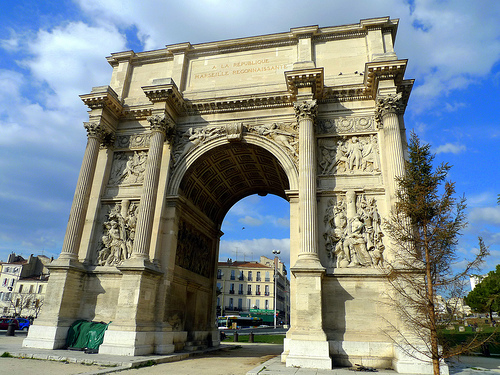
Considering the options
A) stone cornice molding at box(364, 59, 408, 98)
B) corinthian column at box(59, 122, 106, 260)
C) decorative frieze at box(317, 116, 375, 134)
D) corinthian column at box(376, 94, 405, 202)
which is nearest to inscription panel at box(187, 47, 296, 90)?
decorative frieze at box(317, 116, 375, 134)

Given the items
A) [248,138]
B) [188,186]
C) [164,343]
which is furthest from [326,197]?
[164,343]

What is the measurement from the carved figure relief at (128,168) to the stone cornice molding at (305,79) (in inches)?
329

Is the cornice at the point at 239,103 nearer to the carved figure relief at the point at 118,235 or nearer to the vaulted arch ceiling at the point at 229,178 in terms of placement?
the vaulted arch ceiling at the point at 229,178

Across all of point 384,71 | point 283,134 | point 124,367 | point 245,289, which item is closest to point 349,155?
point 283,134

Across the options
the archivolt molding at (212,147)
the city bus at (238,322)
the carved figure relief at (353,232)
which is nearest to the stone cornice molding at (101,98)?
the archivolt molding at (212,147)

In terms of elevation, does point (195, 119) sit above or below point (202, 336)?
above

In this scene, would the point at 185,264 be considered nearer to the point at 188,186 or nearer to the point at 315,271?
the point at 188,186

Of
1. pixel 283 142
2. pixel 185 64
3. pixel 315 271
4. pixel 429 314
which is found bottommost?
pixel 429 314

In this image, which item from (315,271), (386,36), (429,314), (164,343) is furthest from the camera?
(386,36)

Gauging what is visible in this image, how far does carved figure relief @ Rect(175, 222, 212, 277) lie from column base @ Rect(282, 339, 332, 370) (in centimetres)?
741

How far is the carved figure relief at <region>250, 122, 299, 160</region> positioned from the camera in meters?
16.9

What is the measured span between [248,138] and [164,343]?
33.1 feet

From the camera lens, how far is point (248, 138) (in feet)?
58.2

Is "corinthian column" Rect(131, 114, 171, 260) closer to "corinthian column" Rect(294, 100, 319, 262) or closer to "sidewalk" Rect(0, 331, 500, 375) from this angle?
"sidewalk" Rect(0, 331, 500, 375)
